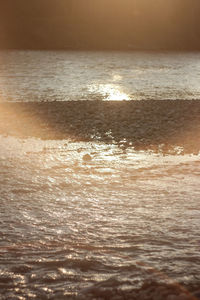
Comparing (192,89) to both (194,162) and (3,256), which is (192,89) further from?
(3,256)

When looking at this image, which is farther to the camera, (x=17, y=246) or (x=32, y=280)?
(x=17, y=246)

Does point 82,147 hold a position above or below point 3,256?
above

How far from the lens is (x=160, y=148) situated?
5293 millimetres

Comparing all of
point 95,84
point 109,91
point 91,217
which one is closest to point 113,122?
point 109,91

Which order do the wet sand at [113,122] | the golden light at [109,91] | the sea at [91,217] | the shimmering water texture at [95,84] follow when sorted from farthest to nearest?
the shimmering water texture at [95,84] → the golden light at [109,91] → the wet sand at [113,122] → the sea at [91,217]

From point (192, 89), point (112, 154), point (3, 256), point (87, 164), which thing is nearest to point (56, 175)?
point (87, 164)

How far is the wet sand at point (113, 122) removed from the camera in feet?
18.9

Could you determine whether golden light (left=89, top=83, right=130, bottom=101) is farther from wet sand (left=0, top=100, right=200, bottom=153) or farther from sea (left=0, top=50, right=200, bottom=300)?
sea (left=0, top=50, right=200, bottom=300)

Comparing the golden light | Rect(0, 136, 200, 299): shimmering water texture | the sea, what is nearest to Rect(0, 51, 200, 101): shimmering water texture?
the golden light

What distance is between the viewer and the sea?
8.02 feet

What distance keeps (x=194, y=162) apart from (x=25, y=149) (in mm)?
1777

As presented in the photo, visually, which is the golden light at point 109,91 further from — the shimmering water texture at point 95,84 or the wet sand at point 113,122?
the wet sand at point 113,122

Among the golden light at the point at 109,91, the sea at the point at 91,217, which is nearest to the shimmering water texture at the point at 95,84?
the golden light at the point at 109,91

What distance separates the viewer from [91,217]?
10.5 ft
